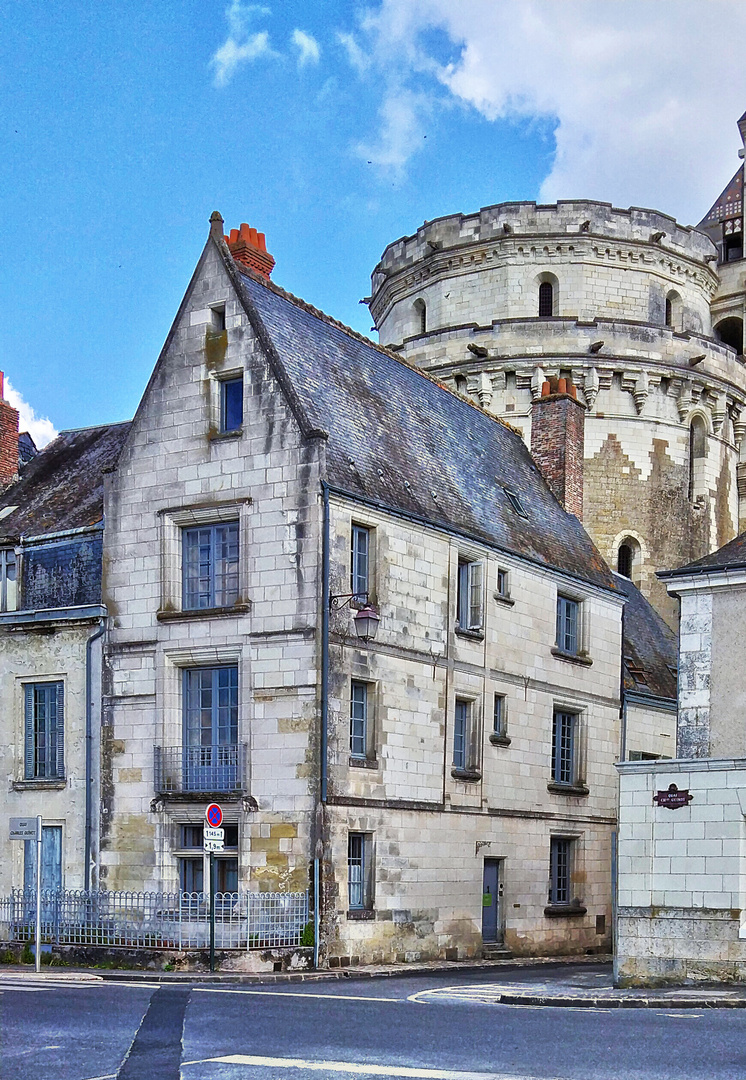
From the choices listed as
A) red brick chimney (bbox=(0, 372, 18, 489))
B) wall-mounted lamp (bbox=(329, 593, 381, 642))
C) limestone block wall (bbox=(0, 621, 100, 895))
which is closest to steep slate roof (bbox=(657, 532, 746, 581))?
wall-mounted lamp (bbox=(329, 593, 381, 642))

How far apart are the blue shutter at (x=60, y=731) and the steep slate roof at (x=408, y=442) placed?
6.45 metres

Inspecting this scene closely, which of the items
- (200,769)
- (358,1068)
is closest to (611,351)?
(200,769)

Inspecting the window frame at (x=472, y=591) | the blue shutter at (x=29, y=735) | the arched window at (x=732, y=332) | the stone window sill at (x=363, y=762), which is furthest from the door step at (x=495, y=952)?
the arched window at (x=732, y=332)

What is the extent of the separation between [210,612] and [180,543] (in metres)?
1.59

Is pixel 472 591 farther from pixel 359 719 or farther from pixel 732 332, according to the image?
pixel 732 332

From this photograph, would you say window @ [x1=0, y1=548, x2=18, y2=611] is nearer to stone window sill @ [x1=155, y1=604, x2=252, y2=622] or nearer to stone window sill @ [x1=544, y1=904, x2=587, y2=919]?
stone window sill @ [x1=155, y1=604, x2=252, y2=622]

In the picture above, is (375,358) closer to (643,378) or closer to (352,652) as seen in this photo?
(352,652)

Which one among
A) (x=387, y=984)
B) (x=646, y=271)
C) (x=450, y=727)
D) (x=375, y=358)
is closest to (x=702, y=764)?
(x=387, y=984)

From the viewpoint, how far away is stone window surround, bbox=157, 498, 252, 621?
2359 centimetres

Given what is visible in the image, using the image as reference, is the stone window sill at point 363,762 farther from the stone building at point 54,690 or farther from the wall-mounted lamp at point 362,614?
the stone building at point 54,690

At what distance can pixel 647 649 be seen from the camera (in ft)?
113

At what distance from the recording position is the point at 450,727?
84.5ft

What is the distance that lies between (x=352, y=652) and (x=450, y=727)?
A: 3333 mm

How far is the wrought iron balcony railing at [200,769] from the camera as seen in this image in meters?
23.0
